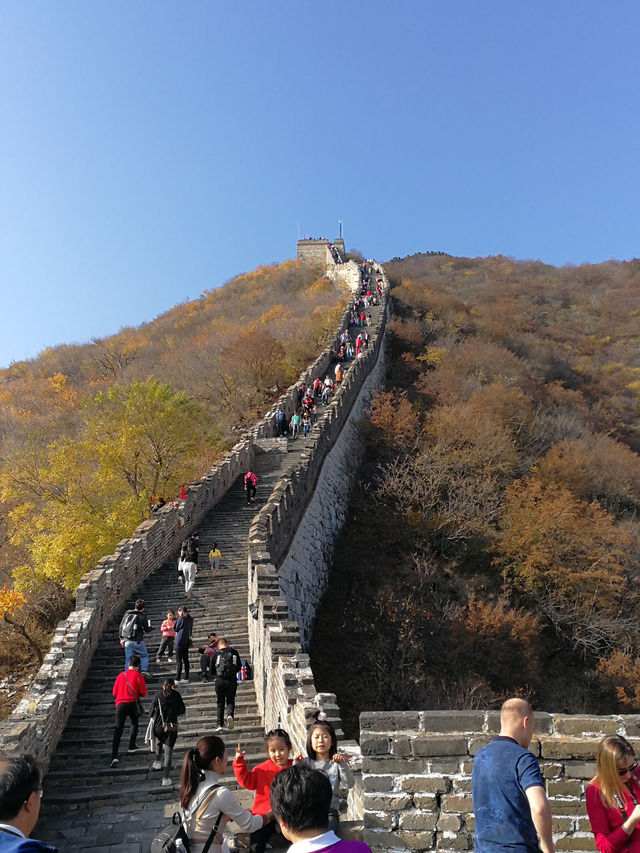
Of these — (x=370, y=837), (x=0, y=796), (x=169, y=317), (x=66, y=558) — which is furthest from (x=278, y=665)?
(x=169, y=317)

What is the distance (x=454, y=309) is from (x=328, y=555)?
3244cm

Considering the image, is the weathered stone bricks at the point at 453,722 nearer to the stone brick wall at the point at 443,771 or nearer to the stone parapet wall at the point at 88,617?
the stone brick wall at the point at 443,771

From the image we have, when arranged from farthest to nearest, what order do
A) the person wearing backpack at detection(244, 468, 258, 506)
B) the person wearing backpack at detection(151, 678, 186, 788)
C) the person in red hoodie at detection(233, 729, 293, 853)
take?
the person wearing backpack at detection(244, 468, 258, 506)
the person wearing backpack at detection(151, 678, 186, 788)
the person in red hoodie at detection(233, 729, 293, 853)

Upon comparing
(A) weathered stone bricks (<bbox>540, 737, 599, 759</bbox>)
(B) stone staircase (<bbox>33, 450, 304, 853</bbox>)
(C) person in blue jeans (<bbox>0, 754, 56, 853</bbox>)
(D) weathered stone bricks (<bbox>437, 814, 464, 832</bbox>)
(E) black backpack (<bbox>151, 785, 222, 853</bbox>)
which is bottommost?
(B) stone staircase (<bbox>33, 450, 304, 853</bbox>)

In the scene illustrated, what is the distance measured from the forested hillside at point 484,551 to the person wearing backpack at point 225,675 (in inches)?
202

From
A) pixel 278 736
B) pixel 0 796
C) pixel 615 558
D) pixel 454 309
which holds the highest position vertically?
pixel 454 309

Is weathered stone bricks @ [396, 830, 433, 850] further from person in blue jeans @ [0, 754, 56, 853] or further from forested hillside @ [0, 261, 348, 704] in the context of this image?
forested hillside @ [0, 261, 348, 704]

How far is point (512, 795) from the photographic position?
2.83 m

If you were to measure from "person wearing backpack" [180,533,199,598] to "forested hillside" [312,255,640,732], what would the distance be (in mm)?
4102

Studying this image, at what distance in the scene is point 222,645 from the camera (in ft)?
27.2

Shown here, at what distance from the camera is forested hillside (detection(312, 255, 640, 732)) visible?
1576 centimetres

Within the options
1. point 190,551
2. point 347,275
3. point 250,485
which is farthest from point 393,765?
point 347,275

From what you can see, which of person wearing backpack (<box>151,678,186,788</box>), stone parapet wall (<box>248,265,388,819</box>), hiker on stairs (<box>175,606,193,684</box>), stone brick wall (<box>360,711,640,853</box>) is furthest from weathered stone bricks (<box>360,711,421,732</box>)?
hiker on stairs (<box>175,606,193,684</box>)

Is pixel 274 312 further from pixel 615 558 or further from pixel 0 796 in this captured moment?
pixel 0 796
